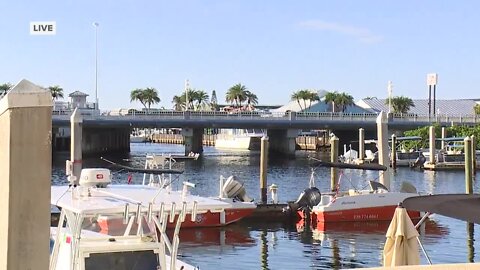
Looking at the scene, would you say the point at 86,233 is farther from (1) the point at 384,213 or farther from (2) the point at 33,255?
(1) the point at 384,213

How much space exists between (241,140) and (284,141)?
3431cm

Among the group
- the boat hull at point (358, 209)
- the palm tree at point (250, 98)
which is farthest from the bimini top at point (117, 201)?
the palm tree at point (250, 98)

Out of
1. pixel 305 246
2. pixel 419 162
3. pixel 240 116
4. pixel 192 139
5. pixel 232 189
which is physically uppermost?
pixel 240 116

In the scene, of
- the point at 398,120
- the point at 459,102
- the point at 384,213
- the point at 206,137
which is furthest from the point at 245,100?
the point at 384,213

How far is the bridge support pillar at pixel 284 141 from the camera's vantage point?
10931cm

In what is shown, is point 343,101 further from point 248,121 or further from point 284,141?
point 248,121

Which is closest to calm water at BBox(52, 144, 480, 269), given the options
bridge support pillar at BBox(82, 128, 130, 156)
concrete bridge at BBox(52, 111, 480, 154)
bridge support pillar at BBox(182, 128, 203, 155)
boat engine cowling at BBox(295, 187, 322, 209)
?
boat engine cowling at BBox(295, 187, 322, 209)

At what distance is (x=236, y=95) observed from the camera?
173m

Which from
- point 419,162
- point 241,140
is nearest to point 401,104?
point 241,140

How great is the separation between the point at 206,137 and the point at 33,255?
7002 inches

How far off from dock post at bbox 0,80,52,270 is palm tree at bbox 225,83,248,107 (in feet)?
540

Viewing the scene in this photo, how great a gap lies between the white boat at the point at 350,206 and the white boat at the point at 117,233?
20.6 meters

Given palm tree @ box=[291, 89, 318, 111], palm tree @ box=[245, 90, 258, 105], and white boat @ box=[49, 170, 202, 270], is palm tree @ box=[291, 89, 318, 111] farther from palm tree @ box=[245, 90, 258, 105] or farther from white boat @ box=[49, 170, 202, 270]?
white boat @ box=[49, 170, 202, 270]

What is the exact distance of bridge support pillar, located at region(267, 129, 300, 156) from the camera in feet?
A: 359
